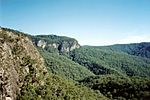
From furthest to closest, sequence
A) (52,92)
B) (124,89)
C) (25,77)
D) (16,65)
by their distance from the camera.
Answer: (124,89), (52,92), (25,77), (16,65)

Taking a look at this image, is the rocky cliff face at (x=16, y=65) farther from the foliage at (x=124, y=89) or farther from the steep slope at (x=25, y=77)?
the foliage at (x=124, y=89)

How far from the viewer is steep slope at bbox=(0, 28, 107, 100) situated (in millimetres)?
84625

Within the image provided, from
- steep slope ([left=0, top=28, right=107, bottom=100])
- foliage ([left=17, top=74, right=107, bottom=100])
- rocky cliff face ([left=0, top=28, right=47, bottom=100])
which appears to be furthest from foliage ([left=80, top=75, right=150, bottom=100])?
rocky cliff face ([left=0, top=28, right=47, bottom=100])

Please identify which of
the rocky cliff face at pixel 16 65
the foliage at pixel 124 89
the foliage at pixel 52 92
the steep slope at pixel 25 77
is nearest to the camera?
the rocky cliff face at pixel 16 65

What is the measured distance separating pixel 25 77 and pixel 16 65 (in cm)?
493

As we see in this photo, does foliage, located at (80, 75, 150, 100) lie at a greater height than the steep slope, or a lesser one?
lesser

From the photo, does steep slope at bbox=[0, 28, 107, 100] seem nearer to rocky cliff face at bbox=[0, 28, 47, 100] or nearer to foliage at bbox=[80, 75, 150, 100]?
rocky cliff face at bbox=[0, 28, 47, 100]

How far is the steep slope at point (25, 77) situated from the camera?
3332 inches

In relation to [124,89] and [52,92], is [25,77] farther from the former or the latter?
[124,89]

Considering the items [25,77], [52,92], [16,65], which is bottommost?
[52,92]

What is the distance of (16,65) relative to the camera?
92375 millimetres

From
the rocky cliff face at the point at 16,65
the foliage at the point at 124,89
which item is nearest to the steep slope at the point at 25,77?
the rocky cliff face at the point at 16,65

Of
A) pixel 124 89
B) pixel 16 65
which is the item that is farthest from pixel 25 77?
pixel 124 89

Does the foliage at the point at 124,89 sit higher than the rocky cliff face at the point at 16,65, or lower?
lower
